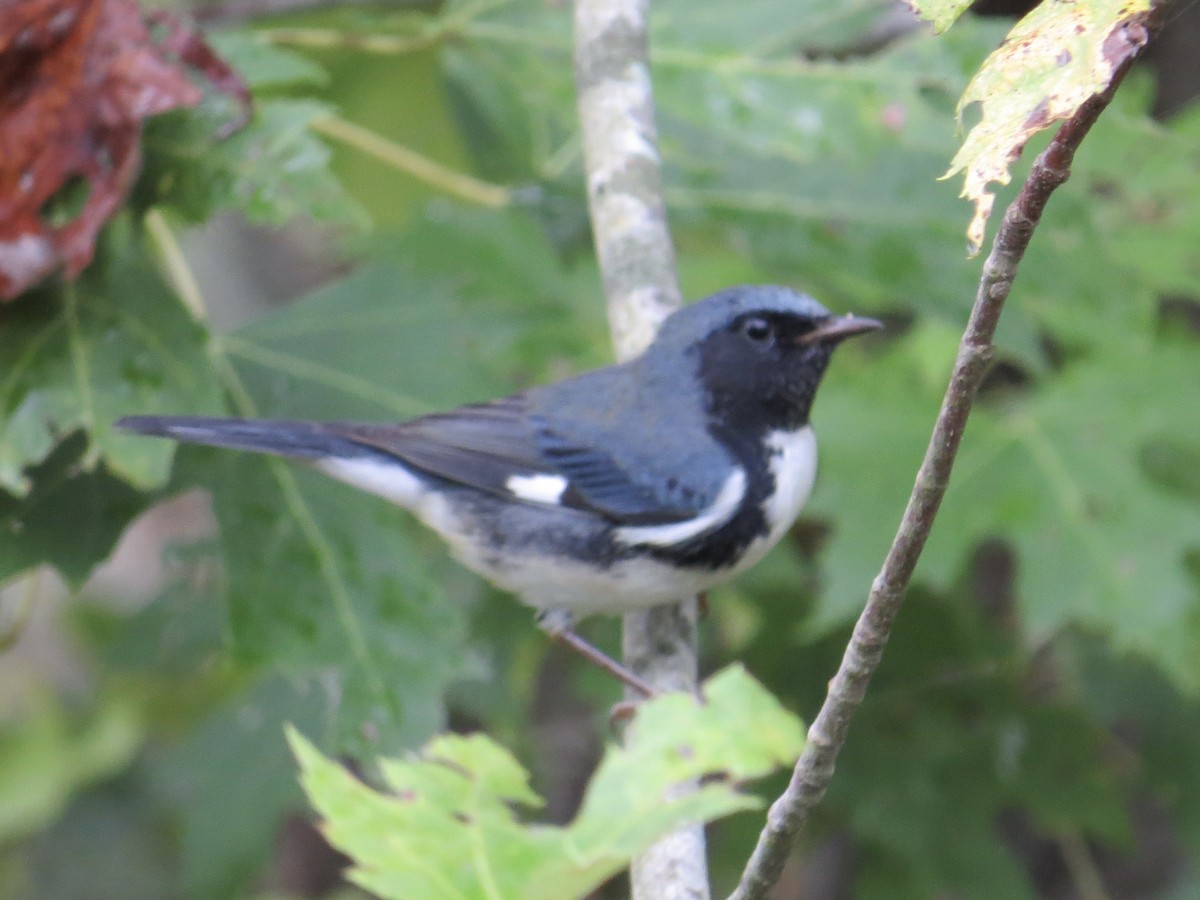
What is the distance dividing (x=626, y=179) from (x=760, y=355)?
20.6 inches

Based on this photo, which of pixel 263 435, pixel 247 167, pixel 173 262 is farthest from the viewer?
pixel 173 262

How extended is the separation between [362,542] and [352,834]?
5.56 ft

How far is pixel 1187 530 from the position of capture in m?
3.38

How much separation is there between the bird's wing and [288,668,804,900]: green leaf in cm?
180

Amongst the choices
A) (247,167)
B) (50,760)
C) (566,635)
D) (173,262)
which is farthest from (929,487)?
(50,760)

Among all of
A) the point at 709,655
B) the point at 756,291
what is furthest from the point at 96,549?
the point at 709,655

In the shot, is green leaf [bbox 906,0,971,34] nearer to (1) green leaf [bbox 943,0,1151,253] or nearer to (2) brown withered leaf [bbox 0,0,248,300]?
(1) green leaf [bbox 943,0,1151,253]

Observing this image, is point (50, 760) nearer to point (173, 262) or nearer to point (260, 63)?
point (173, 262)

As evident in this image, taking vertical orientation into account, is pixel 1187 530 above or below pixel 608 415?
below

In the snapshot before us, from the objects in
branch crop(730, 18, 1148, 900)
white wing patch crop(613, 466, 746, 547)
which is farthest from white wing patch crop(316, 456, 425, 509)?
branch crop(730, 18, 1148, 900)

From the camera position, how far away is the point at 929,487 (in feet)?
4.82

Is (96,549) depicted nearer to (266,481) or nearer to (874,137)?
(266,481)

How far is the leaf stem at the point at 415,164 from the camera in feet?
11.5

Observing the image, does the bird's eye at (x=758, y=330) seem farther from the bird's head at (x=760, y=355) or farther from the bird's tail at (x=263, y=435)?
the bird's tail at (x=263, y=435)
